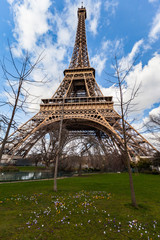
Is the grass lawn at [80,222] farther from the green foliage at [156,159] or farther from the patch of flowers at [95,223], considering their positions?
the green foliage at [156,159]

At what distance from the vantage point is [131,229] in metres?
3.60

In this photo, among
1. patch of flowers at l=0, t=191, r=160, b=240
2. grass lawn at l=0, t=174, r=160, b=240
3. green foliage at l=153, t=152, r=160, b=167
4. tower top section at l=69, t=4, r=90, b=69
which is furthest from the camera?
tower top section at l=69, t=4, r=90, b=69

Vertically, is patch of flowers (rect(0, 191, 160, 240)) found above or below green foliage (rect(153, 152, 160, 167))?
below

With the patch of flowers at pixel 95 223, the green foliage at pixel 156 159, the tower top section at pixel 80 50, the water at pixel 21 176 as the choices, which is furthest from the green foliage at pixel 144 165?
the tower top section at pixel 80 50

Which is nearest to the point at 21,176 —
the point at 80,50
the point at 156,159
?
the point at 156,159

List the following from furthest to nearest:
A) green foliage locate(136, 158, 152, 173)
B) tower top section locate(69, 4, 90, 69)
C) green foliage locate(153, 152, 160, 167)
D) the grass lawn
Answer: tower top section locate(69, 4, 90, 69) < green foliage locate(136, 158, 152, 173) < green foliage locate(153, 152, 160, 167) < the grass lawn

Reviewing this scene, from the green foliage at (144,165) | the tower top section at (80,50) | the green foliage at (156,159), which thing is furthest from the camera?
the tower top section at (80,50)

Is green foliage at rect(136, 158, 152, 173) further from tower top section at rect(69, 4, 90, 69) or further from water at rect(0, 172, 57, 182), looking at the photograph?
tower top section at rect(69, 4, 90, 69)

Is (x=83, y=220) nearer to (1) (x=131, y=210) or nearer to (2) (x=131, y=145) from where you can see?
Result: (1) (x=131, y=210)

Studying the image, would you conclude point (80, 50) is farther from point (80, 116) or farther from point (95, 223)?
point (95, 223)

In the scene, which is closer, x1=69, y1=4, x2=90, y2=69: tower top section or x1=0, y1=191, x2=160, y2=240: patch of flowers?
x1=0, y1=191, x2=160, y2=240: patch of flowers

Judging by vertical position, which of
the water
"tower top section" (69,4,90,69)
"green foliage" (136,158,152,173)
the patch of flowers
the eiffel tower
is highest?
"tower top section" (69,4,90,69)

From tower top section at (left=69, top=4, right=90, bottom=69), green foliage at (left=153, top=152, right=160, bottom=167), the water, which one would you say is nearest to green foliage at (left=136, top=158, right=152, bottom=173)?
green foliage at (left=153, top=152, right=160, bottom=167)

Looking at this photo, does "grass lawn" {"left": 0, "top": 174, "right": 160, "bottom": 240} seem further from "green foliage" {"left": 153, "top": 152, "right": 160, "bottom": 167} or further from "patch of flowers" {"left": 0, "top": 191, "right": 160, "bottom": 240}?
"green foliage" {"left": 153, "top": 152, "right": 160, "bottom": 167}
